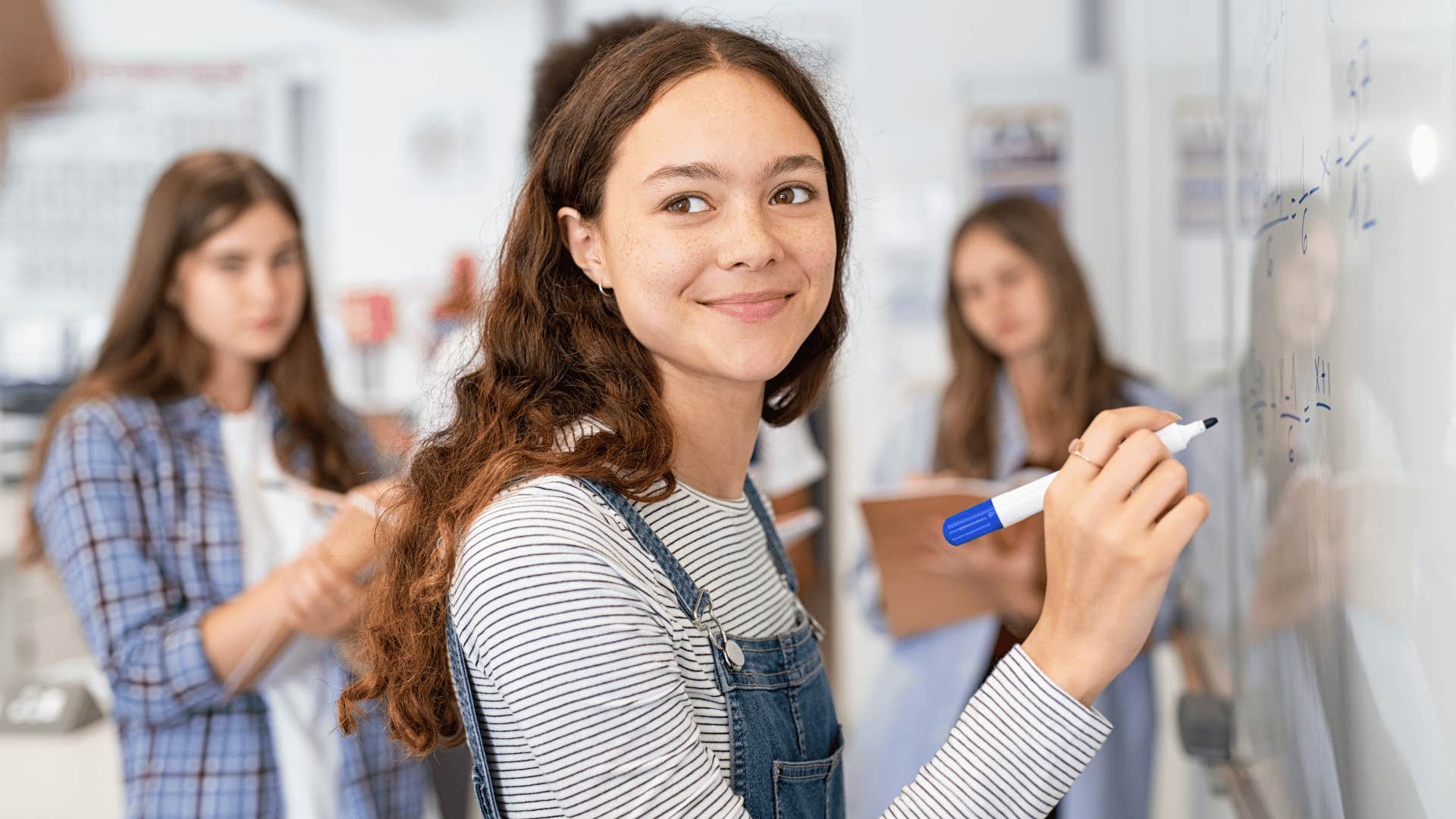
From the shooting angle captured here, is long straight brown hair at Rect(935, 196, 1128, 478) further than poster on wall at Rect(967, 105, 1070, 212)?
No

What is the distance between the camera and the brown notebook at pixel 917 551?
173 centimetres

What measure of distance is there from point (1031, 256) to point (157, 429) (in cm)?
148

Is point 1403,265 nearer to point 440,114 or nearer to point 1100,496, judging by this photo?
point 1100,496

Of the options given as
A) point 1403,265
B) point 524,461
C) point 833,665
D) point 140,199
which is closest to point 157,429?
point 524,461

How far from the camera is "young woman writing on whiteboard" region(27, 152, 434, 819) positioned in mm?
1476

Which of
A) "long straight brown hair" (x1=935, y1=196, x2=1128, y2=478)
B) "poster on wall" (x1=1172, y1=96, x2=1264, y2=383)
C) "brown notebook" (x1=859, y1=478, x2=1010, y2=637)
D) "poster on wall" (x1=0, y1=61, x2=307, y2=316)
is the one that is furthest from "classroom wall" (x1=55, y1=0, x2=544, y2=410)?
"poster on wall" (x1=1172, y1=96, x2=1264, y2=383)

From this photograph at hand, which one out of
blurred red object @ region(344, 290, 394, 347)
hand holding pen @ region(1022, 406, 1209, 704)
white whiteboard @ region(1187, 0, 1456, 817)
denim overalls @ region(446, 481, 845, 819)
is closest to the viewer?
white whiteboard @ region(1187, 0, 1456, 817)

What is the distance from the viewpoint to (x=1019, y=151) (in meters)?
3.76

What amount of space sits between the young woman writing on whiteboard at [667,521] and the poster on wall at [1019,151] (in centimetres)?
287

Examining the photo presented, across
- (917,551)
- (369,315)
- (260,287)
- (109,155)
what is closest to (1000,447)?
(917,551)

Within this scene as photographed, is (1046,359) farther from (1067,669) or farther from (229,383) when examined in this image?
(1067,669)

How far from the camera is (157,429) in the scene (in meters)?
1.59

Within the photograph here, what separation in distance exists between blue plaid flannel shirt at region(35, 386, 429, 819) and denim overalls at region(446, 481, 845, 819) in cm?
80

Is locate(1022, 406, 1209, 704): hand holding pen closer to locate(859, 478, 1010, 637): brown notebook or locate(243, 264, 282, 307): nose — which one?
locate(859, 478, 1010, 637): brown notebook
